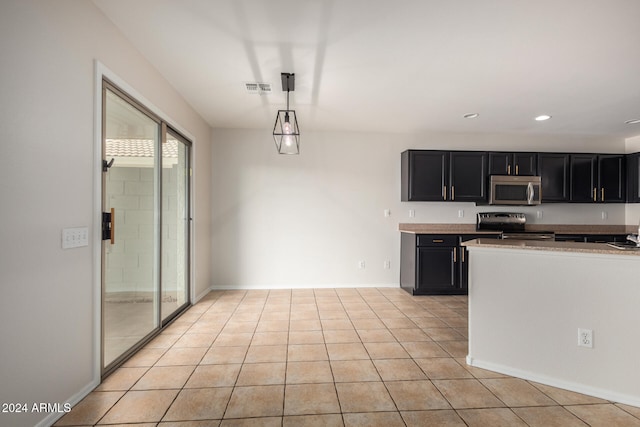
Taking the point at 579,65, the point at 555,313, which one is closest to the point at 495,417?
the point at 555,313

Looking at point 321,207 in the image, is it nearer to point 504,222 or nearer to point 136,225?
point 136,225

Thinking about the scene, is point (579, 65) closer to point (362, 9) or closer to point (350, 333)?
point (362, 9)

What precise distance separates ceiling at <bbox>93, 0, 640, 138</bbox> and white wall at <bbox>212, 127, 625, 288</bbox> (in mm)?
886

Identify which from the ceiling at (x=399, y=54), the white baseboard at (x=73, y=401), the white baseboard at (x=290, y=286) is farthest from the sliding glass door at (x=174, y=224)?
the white baseboard at (x=73, y=401)

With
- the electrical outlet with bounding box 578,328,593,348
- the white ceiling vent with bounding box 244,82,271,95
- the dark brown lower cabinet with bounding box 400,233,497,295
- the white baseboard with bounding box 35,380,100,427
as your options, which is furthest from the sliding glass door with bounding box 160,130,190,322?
the electrical outlet with bounding box 578,328,593,348

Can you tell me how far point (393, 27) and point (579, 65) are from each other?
1779mm

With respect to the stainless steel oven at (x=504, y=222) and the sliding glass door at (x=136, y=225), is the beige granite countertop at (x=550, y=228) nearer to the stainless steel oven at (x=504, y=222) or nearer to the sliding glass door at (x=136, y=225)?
the stainless steel oven at (x=504, y=222)

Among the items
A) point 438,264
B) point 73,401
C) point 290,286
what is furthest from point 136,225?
point 438,264

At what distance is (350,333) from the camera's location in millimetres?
3031

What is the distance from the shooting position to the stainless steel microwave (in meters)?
4.66

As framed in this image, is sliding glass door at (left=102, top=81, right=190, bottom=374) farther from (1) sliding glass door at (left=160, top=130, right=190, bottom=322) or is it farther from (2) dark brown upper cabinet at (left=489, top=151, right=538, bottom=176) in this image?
(2) dark brown upper cabinet at (left=489, top=151, right=538, bottom=176)

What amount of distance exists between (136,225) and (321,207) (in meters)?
2.74

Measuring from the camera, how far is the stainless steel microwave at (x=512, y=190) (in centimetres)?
466

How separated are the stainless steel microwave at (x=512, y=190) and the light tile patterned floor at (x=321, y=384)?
228 cm
